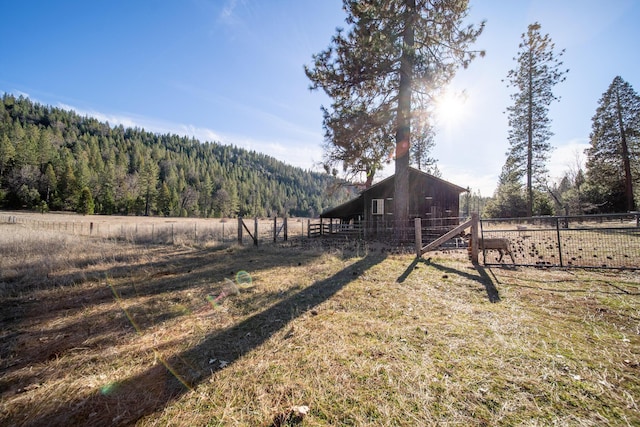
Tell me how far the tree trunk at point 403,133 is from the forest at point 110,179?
39.4 feet

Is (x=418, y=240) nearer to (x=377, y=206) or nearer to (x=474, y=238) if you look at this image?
(x=474, y=238)

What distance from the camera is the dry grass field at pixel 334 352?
2160 mm

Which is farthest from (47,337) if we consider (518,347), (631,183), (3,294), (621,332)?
(631,183)

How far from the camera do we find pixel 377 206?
19859mm

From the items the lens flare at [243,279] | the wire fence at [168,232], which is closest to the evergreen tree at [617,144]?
the wire fence at [168,232]

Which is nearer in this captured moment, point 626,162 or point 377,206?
point 377,206

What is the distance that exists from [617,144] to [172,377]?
41631mm

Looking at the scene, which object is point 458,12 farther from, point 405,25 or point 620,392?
point 620,392

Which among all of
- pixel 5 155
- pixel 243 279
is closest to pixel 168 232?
pixel 243 279

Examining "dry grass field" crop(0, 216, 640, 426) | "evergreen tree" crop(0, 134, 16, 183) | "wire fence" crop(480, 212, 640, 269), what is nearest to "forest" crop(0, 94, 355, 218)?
"evergreen tree" crop(0, 134, 16, 183)

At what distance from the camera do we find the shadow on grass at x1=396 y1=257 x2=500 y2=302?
194 inches

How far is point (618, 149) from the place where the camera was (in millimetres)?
25703

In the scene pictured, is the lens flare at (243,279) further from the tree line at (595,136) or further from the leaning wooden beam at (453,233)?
the tree line at (595,136)

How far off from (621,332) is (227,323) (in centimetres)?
572
